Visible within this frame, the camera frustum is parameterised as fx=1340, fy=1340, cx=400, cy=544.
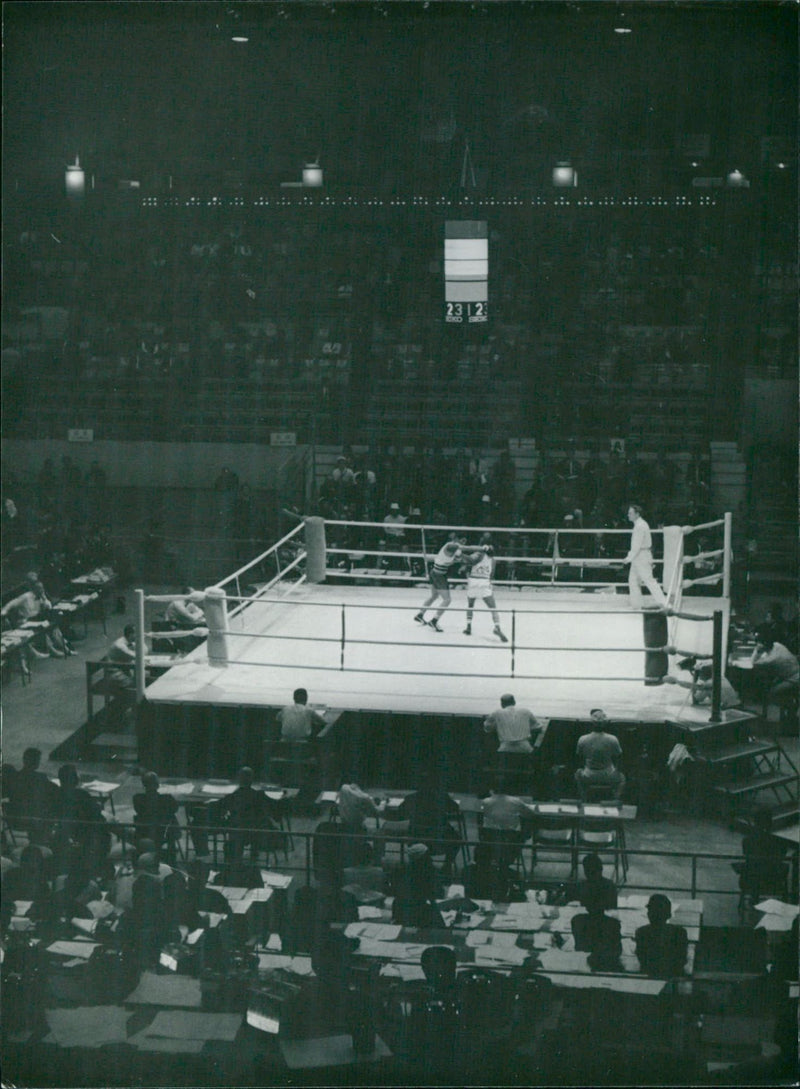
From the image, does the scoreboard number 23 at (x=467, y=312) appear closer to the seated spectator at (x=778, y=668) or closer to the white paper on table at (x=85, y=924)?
the seated spectator at (x=778, y=668)

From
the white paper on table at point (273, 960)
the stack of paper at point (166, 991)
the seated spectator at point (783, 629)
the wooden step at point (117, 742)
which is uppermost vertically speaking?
the seated spectator at point (783, 629)

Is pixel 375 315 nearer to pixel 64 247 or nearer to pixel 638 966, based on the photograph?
pixel 64 247

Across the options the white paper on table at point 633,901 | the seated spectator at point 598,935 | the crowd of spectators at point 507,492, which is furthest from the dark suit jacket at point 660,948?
the crowd of spectators at point 507,492

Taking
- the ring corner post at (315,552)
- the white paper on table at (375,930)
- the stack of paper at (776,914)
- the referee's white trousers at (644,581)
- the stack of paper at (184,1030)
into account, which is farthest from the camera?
the ring corner post at (315,552)

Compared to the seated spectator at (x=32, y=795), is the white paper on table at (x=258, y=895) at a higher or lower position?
lower

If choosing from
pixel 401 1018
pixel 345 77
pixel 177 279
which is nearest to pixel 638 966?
pixel 401 1018

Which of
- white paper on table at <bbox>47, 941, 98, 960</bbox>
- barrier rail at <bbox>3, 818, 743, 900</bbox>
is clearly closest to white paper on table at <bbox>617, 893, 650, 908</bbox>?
barrier rail at <bbox>3, 818, 743, 900</bbox>
